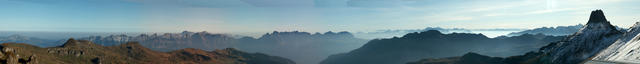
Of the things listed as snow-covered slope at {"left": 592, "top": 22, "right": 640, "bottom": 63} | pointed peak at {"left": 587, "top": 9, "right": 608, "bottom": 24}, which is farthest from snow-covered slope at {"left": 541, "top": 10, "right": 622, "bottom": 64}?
snow-covered slope at {"left": 592, "top": 22, "right": 640, "bottom": 63}

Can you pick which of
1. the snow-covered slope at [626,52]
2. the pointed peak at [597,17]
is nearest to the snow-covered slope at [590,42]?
the pointed peak at [597,17]

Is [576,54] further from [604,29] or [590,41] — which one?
Answer: [604,29]

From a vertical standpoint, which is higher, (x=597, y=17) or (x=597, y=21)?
(x=597, y=17)

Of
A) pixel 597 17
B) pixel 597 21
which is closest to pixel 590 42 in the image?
pixel 597 21

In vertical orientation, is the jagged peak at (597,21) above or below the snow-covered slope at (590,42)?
above

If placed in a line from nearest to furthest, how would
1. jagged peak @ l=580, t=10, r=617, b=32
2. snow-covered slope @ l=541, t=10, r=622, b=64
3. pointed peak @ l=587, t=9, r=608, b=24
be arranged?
1. snow-covered slope @ l=541, t=10, r=622, b=64
2. jagged peak @ l=580, t=10, r=617, b=32
3. pointed peak @ l=587, t=9, r=608, b=24

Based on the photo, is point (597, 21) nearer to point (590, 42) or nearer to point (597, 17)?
point (597, 17)

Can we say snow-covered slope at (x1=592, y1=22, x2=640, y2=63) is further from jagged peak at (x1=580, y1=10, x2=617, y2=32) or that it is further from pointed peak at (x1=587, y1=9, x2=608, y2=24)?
pointed peak at (x1=587, y1=9, x2=608, y2=24)

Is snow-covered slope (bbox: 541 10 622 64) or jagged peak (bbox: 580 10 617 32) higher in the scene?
jagged peak (bbox: 580 10 617 32)

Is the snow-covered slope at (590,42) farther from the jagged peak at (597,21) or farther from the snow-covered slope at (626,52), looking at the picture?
the snow-covered slope at (626,52)
